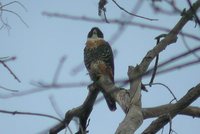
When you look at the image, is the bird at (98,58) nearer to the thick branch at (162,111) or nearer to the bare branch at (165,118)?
the thick branch at (162,111)

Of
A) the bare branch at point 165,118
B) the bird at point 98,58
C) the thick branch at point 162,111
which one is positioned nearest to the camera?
the bare branch at point 165,118

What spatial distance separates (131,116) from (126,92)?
463mm

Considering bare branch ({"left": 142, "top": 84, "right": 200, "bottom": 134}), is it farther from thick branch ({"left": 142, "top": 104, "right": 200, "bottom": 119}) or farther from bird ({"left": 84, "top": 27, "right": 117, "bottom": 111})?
bird ({"left": 84, "top": 27, "right": 117, "bottom": 111})

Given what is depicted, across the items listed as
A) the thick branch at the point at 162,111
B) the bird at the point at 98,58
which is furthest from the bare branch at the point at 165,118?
the bird at the point at 98,58

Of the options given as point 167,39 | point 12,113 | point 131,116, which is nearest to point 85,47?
point 167,39

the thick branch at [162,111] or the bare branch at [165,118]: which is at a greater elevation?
the thick branch at [162,111]

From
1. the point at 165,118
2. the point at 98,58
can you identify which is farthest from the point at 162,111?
the point at 98,58

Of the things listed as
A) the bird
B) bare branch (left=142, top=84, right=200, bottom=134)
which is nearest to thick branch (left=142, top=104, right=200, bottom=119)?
bare branch (left=142, top=84, right=200, bottom=134)

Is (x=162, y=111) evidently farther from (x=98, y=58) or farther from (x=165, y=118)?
(x=98, y=58)

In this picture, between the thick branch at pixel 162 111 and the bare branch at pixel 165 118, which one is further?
the thick branch at pixel 162 111

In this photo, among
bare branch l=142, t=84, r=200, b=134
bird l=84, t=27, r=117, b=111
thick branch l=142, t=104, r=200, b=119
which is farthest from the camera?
bird l=84, t=27, r=117, b=111

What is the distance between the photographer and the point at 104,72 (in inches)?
231

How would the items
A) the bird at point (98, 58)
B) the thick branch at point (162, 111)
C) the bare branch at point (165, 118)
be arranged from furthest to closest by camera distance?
the bird at point (98, 58), the thick branch at point (162, 111), the bare branch at point (165, 118)

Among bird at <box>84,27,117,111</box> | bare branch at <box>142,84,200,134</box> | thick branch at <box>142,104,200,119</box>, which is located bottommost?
bare branch at <box>142,84,200,134</box>
